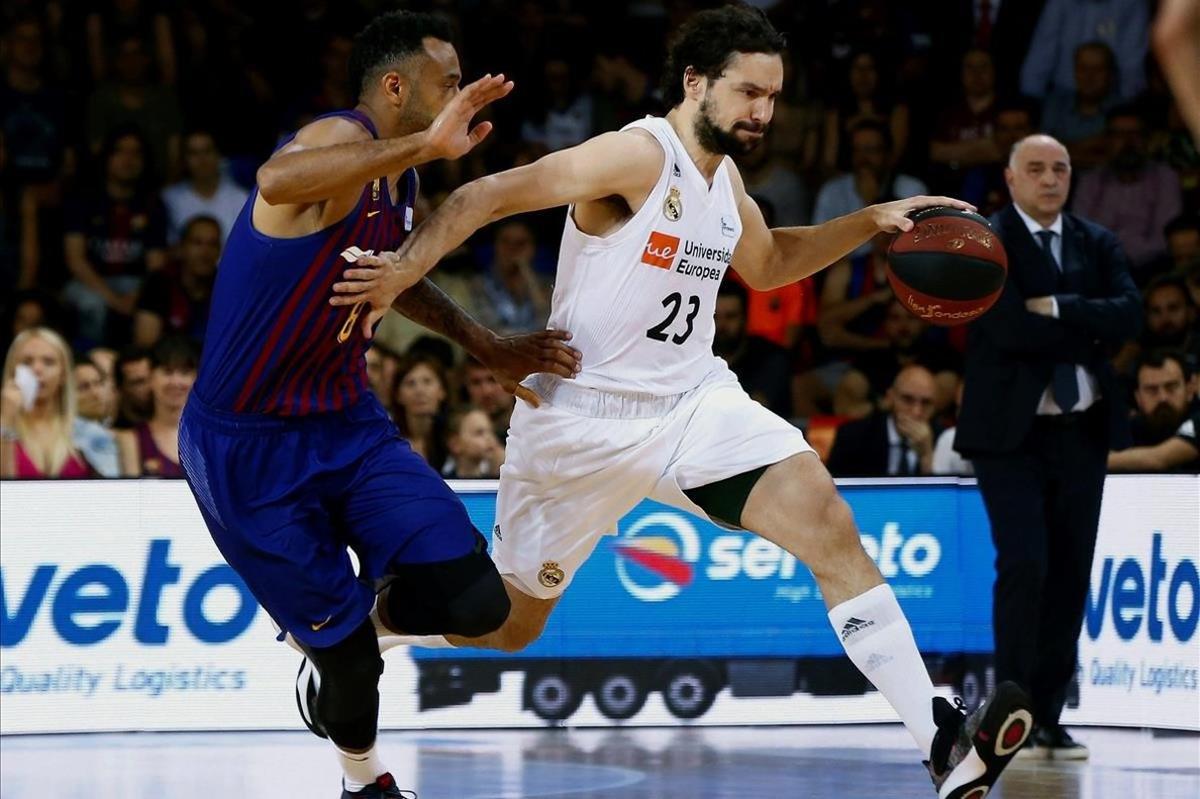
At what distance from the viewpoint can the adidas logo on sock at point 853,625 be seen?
18.1 ft

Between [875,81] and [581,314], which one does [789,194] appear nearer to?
[875,81]

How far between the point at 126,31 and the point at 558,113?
296 cm

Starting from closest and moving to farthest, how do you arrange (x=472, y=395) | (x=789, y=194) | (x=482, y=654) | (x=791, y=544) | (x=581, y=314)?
1. (x=791, y=544)
2. (x=581, y=314)
3. (x=482, y=654)
4. (x=472, y=395)
5. (x=789, y=194)

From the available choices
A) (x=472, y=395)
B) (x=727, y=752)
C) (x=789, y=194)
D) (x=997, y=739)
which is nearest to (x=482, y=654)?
(x=727, y=752)

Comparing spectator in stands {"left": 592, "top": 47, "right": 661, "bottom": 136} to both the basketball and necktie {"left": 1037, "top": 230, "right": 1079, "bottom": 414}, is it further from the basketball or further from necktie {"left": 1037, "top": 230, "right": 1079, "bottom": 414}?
the basketball

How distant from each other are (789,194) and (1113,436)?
5.15 meters

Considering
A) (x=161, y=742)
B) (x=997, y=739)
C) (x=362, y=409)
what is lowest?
(x=161, y=742)

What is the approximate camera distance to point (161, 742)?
8195 mm

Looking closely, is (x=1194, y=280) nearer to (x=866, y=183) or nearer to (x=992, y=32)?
(x=866, y=183)

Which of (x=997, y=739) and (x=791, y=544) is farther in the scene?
(x=791, y=544)

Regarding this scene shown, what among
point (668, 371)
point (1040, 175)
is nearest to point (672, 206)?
point (668, 371)

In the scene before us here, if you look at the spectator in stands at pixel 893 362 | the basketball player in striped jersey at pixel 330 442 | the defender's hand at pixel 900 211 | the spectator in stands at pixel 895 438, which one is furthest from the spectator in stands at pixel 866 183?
the basketball player in striped jersey at pixel 330 442

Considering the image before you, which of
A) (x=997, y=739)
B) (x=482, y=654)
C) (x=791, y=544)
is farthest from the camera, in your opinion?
(x=482, y=654)

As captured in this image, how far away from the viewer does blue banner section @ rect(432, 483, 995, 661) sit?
345 inches
